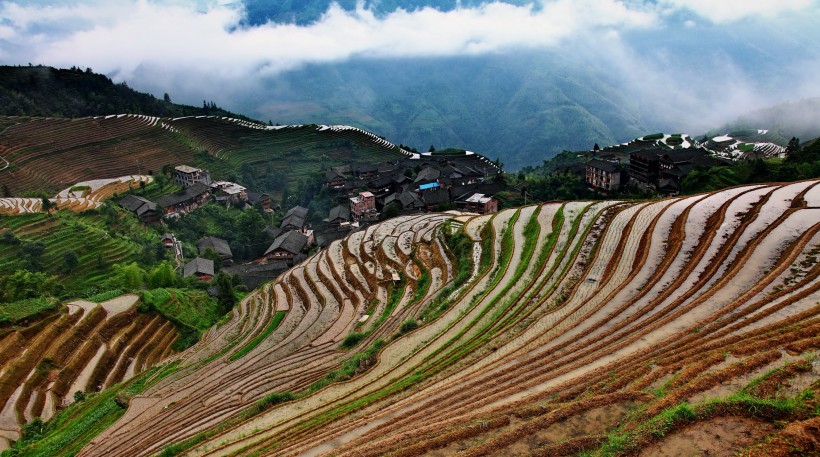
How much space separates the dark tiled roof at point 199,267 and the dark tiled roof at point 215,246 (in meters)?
3.99

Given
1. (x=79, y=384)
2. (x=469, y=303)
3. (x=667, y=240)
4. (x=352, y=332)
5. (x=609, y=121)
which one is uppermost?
(x=609, y=121)

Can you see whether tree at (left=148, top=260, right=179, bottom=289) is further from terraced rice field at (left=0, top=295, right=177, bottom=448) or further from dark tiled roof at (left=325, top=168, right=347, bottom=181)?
dark tiled roof at (left=325, top=168, right=347, bottom=181)

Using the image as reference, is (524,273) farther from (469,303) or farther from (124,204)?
(124,204)

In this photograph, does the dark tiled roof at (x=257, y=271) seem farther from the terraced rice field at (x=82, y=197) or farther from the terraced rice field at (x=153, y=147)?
the terraced rice field at (x=153, y=147)

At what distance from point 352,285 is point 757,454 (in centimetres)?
2014

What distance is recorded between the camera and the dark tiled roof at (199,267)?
116 feet

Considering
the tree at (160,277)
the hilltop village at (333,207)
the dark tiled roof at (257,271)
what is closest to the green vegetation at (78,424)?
the tree at (160,277)

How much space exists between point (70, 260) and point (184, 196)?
1813cm

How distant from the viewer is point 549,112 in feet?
411

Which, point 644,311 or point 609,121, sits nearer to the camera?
point 644,311

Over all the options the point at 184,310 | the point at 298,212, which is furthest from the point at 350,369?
the point at 298,212

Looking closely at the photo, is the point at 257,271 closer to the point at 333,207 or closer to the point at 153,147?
the point at 333,207

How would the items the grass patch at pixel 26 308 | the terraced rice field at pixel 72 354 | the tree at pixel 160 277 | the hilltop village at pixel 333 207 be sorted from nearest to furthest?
the terraced rice field at pixel 72 354 → the grass patch at pixel 26 308 → the tree at pixel 160 277 → the hilltop village at pixel 333 207

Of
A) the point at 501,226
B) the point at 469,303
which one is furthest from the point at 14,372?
the point at 501,226
